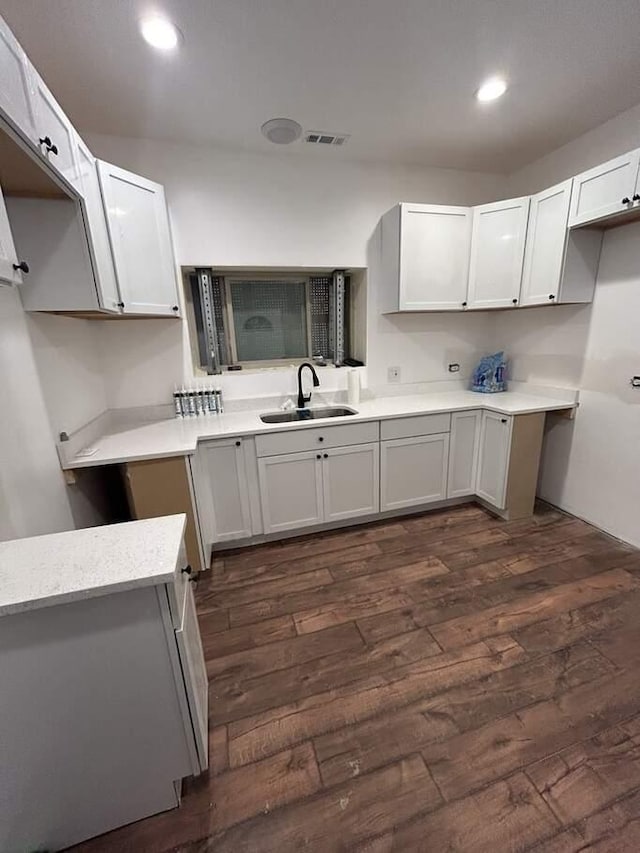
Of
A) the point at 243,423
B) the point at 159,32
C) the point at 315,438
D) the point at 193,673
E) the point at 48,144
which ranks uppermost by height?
the point at 159,32

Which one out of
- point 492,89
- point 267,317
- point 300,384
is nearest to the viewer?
point 492,89

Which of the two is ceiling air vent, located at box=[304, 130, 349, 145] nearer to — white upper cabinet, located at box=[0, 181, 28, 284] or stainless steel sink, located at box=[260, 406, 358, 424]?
stainless steel sink, located at box=[260, 406, 358, 424]

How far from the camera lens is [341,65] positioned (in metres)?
1.64

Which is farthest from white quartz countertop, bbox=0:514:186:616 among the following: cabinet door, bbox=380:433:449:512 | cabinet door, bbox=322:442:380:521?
cabinet door, bbox=380:433:449:512

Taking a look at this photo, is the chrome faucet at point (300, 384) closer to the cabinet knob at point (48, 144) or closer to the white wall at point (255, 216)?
the white wall at point (255, 216)

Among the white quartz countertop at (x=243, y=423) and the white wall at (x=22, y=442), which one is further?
the white quartz countertop at (x=243, y=423)

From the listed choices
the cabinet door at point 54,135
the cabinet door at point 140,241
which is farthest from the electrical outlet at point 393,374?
the cabinet door at point 54,135

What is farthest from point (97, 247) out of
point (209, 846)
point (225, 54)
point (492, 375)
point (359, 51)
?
point (492, 375)

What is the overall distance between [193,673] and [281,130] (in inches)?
109

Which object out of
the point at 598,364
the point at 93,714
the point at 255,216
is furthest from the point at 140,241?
the point at 598,364

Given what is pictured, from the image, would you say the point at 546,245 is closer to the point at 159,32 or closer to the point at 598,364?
the point at 598,364

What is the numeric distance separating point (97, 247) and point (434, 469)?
7.99 feet

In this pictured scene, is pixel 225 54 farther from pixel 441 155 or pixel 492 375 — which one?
pixel 492 375

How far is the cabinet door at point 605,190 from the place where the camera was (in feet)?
6.13
